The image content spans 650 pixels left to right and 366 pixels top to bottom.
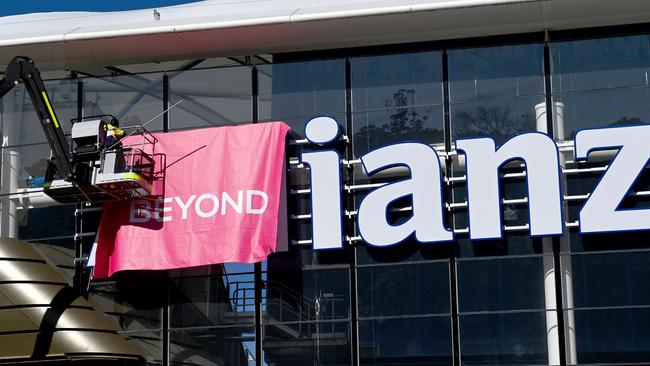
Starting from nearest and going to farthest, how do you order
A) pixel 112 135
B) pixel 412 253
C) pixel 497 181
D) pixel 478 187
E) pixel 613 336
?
1. pixel 613 336
2. pixel 497 181
3. pixel 478 187
4. pixel 412 253
5. pixel 112 135

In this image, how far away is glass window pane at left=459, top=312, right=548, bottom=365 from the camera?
90.4 ft

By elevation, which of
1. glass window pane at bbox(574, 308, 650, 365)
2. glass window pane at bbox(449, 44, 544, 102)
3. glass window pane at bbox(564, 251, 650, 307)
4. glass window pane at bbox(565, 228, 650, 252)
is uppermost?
glass window pane at bbox(449, 44, 544, 102)

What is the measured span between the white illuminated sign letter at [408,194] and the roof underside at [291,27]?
275cm

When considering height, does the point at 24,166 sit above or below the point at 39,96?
below

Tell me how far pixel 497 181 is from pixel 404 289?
10.1 feet

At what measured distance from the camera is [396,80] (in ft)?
97.7

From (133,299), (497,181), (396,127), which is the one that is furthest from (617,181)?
(133,299)

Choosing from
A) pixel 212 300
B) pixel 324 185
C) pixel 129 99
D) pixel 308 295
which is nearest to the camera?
pixel 308 295

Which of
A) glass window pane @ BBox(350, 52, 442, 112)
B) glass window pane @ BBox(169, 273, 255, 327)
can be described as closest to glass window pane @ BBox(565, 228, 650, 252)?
glass window pane @ BBox(350, 52, 442, 112)

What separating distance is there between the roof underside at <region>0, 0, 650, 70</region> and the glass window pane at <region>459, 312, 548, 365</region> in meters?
6.39

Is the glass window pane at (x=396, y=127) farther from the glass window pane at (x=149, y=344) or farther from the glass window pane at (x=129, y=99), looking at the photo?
the glass window pane at (x=149, y=344)

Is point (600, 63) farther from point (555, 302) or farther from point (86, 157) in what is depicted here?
point (86, 157)

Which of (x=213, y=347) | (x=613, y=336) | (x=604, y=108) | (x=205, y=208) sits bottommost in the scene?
(x=613, y=336)

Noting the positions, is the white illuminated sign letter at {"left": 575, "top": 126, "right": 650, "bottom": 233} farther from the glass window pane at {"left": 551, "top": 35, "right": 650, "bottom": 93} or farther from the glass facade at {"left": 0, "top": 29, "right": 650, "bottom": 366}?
the glass window pane at {"left": 551, "top": 35, "right": 650, "bottom": 93}
